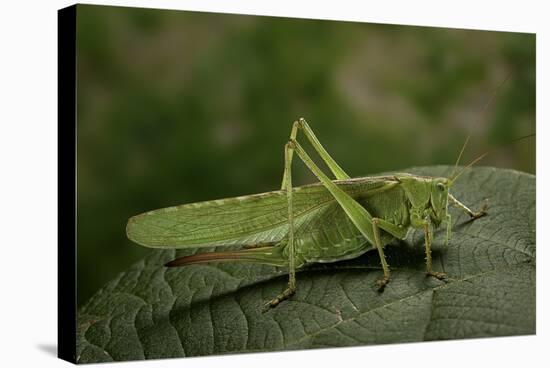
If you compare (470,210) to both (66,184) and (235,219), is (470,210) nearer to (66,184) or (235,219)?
(235,219)

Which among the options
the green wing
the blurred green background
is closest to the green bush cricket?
the green wing

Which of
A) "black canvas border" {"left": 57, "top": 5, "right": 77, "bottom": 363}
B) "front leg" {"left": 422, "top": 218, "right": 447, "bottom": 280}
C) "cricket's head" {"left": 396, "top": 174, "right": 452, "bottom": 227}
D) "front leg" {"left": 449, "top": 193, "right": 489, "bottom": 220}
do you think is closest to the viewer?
"black canvas border" {"left": 57, "top": 5, "right": 77, "bottom": 363}

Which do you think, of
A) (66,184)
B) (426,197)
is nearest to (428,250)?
(426,197)

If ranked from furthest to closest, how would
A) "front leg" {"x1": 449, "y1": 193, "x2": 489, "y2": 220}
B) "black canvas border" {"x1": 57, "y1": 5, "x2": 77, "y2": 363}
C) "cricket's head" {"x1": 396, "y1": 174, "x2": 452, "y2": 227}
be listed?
"front leg" {"x1": 449, "y1": 193, "x2": 489, "y2": 220}, "cricket's head" {"x1": 396, "y1": 174, "x2": 452, "y2": 227}, "black canvas border" {"x1": 57, "y1": 5, "x2": 77, "y2": 363}

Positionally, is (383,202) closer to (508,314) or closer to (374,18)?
(508,314)

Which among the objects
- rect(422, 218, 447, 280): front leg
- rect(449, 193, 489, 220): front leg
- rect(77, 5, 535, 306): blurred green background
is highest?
rect(77, 5, 535, 306): blurred green background

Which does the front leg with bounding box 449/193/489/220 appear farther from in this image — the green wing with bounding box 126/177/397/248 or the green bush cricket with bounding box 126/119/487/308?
the green wing with bounding box 126/177/397/248
